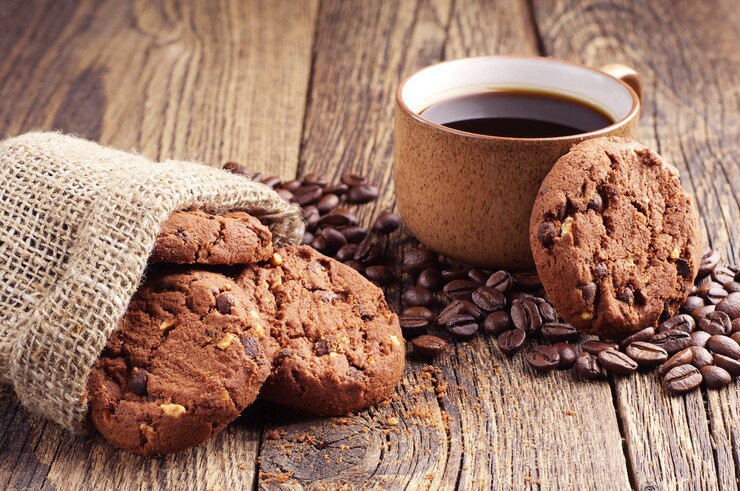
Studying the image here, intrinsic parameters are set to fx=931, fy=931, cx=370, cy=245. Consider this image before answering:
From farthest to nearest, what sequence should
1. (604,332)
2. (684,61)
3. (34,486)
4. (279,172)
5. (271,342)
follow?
(684,61) < (279,172) < (604,332) < (271,342) < (34,486)

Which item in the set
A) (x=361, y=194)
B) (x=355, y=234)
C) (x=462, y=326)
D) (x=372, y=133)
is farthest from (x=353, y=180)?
(x=462, y=326)

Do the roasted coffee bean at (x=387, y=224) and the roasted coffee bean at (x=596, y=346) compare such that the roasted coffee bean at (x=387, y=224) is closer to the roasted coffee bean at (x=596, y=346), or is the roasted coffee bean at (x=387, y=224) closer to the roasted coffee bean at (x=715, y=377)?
the roasted coffee bean at (x=596, y=346)

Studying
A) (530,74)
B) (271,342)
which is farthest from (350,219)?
(271,342)

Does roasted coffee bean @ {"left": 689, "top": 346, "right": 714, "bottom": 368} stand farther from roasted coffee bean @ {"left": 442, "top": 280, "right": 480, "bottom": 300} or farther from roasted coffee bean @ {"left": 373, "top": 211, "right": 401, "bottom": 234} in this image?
roasted coffee bean @ {"left": 373, "top": 211, "right": 401, "bottom": 234}

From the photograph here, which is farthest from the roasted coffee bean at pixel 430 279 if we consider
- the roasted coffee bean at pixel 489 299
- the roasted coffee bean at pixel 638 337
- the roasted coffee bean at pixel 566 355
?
the roasted coffee bean at pixel 638 337

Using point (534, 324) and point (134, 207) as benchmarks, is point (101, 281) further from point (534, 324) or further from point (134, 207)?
point (534, 324)

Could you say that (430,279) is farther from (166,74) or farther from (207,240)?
(166,74)
